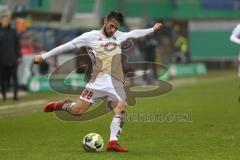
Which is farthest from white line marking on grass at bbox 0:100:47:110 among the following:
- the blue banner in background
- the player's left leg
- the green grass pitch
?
the blue banner in background

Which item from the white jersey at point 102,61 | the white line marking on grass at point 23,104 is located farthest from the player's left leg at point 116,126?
the white line marking on grass at point 23,104

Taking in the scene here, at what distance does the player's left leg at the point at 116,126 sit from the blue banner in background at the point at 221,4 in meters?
49.5

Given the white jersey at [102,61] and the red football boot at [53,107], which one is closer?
the white jersey at [102,61]

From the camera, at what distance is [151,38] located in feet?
118

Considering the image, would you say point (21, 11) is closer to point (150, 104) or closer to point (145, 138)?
point (150, 104)

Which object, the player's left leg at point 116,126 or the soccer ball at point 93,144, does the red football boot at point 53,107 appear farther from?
the soccer ball at point 93,144

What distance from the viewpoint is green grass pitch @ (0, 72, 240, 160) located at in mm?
11836

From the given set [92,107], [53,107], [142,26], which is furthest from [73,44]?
[142,26]

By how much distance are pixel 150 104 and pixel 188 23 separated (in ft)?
134

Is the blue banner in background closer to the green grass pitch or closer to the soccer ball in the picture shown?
the green grass pitch

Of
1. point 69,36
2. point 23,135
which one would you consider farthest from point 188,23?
point 23,135

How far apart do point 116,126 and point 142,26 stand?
41.3 m

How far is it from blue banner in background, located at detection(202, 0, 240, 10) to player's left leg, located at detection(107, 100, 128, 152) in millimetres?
49450

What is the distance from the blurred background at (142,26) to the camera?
103ft
